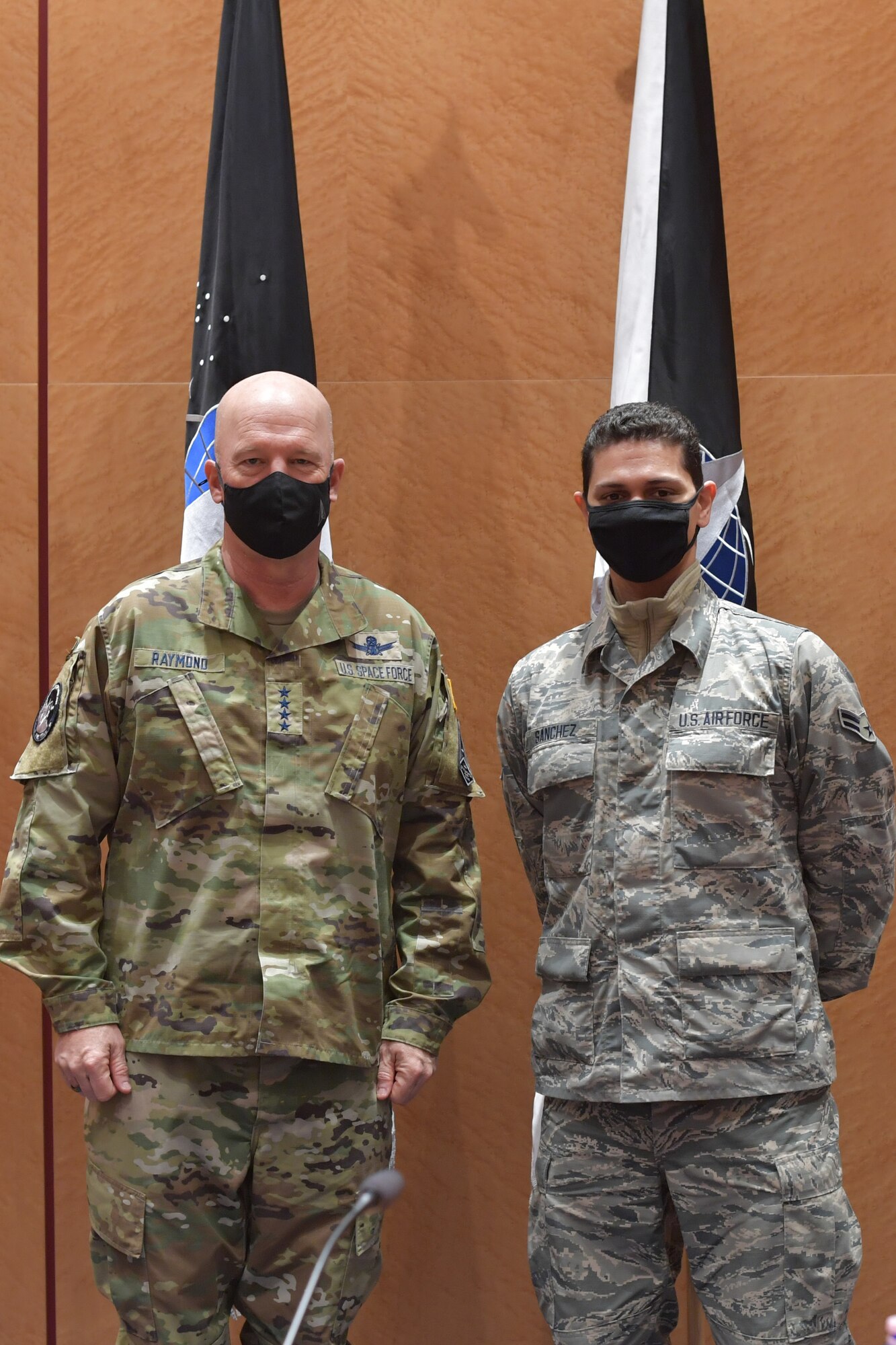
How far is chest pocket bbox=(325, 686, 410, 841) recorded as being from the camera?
5.86ft

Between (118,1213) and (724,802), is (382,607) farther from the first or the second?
(118,1213)

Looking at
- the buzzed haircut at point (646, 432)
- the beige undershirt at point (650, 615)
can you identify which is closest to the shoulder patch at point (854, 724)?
the beige undershirt at point (650, 615)

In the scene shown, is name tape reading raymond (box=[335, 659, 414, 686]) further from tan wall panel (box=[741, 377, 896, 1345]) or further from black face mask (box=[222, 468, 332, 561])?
tan wall panel (box=[741, 377, 896, 1345])

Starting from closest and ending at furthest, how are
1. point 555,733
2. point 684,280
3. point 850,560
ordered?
point 555,733 → point 684,280 → point 850,560

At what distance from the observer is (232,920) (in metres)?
1.73

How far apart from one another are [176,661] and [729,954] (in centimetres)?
83

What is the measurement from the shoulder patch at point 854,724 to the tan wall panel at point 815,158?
1215 millimetres

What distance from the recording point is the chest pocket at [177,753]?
1737mm

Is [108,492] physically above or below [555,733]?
above

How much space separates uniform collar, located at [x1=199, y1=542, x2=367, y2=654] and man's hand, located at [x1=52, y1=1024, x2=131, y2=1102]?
545 mm

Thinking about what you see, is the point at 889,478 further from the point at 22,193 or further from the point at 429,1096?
the point at 22,193

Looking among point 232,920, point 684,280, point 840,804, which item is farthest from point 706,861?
point 684,280

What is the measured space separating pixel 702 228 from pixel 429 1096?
1833 mm

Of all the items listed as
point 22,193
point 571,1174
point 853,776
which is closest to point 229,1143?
point 571,1174
